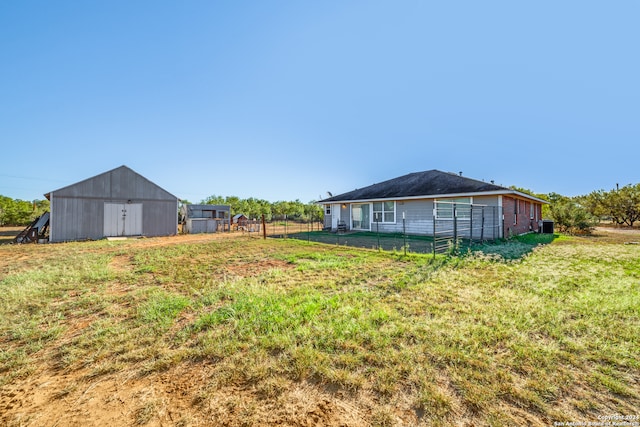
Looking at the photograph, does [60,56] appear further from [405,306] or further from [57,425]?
[405,306]

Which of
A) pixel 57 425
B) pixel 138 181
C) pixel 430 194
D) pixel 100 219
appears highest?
pixel 138 181

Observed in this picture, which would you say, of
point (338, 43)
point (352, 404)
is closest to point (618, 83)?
point (338, 43)

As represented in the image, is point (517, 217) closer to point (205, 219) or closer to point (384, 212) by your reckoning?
point (384, 212)

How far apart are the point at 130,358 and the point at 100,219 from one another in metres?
17.7

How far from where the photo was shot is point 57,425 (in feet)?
5.80

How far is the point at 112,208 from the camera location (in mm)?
15898

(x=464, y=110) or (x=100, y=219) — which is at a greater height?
(x=464, y=110)

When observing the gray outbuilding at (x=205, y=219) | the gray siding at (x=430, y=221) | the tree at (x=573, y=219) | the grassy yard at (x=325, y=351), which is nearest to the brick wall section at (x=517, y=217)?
the gray siding at (x=430, y=221)

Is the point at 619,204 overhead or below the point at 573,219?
overhead

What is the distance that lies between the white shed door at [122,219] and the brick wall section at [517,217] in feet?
72.3

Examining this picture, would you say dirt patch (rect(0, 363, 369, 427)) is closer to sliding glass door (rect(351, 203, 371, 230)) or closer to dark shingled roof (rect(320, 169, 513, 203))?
dark shingled roof (rect(320, 169, 513, 203))

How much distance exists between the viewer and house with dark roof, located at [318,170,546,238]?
12164mm

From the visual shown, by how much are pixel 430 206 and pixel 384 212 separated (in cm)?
295

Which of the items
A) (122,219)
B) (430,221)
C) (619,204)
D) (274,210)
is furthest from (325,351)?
(274,210)
